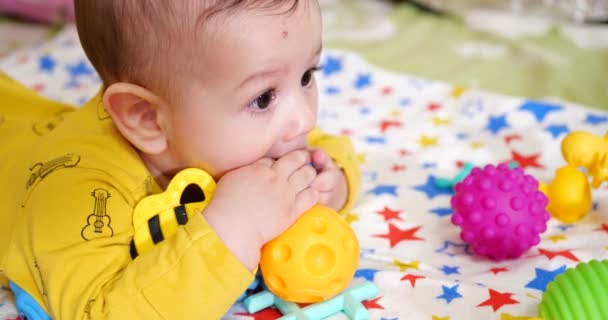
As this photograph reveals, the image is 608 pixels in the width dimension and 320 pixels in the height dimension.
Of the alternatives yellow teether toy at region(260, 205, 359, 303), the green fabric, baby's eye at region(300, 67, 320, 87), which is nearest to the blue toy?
yellow teether toy at region(260, 205, 359, 303)

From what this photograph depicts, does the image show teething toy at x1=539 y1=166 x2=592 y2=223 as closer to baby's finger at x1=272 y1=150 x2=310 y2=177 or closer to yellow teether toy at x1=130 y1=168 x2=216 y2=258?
baby's finger at x1=272 y1=150 x2=310 y2=177

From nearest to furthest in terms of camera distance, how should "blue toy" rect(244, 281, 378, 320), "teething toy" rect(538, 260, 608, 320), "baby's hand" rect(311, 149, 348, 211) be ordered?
"teething toy" rect(538, 260, 608, 320) < "blue toy" rect(244, 281, 378, 320) < "baby's hand" rect(311, 149, 348, 211)

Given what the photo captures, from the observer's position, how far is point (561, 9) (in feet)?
5.74

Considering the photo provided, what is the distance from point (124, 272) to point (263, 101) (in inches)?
9.8

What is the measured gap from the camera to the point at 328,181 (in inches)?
34.8

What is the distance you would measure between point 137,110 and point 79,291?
230 millimetres

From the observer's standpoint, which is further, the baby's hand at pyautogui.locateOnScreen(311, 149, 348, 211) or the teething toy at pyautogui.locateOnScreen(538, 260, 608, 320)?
the baby's hand at pyautogui.locateOnScreen(311, 149, 348, 211)

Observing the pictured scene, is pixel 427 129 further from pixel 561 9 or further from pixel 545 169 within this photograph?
pixel 561 9

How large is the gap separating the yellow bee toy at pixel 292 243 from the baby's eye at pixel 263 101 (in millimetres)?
113

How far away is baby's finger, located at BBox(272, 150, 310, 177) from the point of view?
801mm

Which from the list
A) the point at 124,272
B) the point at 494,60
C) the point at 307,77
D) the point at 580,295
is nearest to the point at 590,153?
the point at 580,295

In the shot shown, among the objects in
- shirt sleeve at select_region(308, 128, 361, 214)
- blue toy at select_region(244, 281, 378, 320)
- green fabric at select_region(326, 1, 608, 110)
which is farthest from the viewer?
green fabric at select_region(326, 1, 608, 110)

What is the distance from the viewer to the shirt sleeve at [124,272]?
2.32 ft

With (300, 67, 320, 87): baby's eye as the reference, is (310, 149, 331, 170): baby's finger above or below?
below
